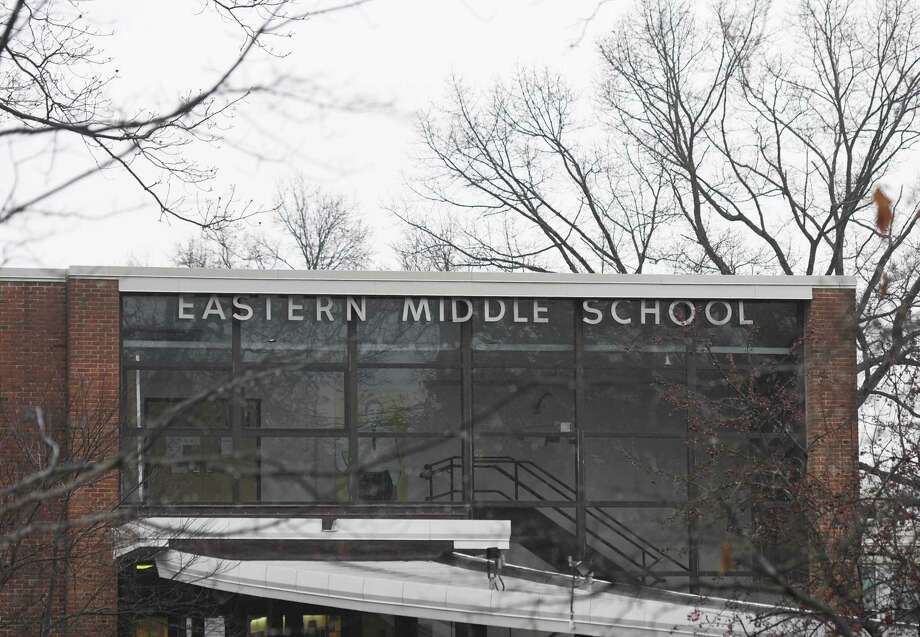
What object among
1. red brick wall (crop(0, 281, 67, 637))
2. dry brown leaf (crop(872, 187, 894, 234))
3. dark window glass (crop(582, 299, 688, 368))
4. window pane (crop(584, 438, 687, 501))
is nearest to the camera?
dry brown leaf (crop(872, 187, 894, 234))

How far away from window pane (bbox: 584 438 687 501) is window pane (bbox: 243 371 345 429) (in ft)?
11.9

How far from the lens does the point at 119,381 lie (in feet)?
55.5

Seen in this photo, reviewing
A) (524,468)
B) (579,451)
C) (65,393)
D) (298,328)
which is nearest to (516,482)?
(524,468)

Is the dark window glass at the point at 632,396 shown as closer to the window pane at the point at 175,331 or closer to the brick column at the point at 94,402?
the window pane at the point at 175,331

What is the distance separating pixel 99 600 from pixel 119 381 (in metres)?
2.92

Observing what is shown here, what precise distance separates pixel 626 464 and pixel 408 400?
327cm

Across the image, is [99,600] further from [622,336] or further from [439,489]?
[622,336]

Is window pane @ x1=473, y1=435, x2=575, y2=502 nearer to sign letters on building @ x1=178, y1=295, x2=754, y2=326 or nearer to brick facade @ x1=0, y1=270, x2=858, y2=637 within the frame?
sign letters on building @ x1=178, y1=295, x2=754, y2=326

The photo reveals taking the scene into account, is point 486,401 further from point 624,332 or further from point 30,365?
point 30,365

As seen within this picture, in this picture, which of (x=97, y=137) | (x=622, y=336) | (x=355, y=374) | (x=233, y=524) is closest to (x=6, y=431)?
(x=233, y=524)

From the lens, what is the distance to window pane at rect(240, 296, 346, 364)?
17203 millimetres

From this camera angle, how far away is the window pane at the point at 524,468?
17438mm

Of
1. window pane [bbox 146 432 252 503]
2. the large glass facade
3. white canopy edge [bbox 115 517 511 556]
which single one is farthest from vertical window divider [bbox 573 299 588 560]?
window pane [bbox 146 432 252 503]

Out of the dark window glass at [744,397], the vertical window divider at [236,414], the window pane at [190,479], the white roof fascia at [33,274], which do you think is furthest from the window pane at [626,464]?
the white roof fascia at [33,274]
